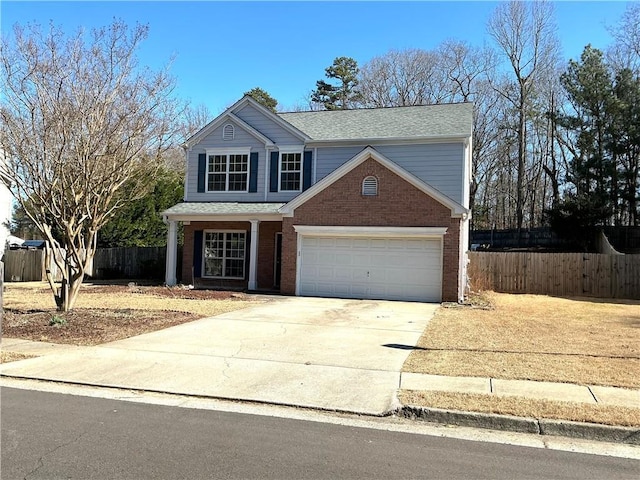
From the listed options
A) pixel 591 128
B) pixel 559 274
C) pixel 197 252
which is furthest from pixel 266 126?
pixel 591 128

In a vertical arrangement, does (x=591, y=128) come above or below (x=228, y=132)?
above

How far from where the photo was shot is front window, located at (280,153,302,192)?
2150cm

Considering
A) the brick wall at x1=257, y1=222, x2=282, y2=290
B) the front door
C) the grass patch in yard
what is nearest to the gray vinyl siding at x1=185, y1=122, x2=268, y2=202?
the brick wall at x1=257, y1=222, x2=282, y2=290

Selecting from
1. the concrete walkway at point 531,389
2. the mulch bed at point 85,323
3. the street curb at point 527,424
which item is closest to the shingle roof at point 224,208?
the mulch bed at point 85,323

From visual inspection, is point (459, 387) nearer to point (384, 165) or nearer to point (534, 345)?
point (534, 345)

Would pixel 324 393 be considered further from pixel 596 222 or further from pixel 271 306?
pixel 596 222

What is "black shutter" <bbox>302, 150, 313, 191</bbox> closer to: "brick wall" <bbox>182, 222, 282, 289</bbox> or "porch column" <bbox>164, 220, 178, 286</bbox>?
"brick wall" <bbox>182, 222, 282, 289</bbox>

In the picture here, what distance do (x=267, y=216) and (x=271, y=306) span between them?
5.41 meters

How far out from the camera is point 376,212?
58.9ft

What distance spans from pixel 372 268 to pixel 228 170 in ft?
26.7

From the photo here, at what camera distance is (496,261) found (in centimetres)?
2219

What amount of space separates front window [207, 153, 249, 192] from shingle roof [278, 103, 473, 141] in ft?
9.44

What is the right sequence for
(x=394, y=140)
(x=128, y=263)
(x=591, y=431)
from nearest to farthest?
(x=591, y=431)
(x=394, y=140)
(x=128, y=263)

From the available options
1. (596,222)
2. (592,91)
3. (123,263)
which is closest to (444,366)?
(123,263)
